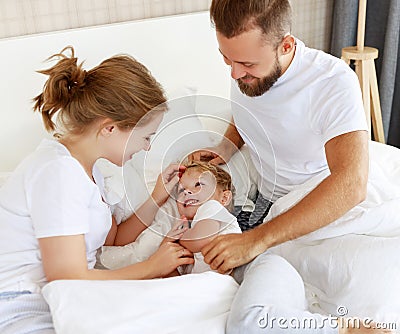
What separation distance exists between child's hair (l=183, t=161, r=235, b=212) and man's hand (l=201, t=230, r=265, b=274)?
0.42 ft

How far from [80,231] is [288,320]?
482 millimetres

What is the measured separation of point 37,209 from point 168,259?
1.12 feet

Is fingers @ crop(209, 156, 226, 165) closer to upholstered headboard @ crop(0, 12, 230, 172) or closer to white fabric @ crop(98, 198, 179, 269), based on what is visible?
white fabric @ crop(98, 198, 179, 269)

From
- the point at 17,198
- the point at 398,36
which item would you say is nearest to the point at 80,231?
the point at 17,198

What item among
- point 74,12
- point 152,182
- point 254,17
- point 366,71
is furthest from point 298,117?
point 366,71

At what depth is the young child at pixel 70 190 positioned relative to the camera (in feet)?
4.29

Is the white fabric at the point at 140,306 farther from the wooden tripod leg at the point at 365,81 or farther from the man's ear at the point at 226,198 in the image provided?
the wooden tripod leg at the point at 365,81

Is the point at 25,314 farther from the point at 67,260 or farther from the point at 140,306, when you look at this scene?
the point at 140,306

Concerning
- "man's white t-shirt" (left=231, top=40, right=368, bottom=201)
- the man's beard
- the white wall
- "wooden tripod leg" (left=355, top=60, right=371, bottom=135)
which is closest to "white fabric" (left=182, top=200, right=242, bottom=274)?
"man's white t-shirt" (left=231, top=40, right=368, bottom=201)

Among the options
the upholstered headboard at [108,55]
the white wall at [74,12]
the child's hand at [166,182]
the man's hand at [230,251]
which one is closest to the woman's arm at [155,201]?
the child's hand at [166,182]

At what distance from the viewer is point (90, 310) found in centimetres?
121

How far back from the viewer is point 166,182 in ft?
5.27

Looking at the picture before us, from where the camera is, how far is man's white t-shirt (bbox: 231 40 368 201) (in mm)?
1578

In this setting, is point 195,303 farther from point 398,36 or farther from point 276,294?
point 398,36
